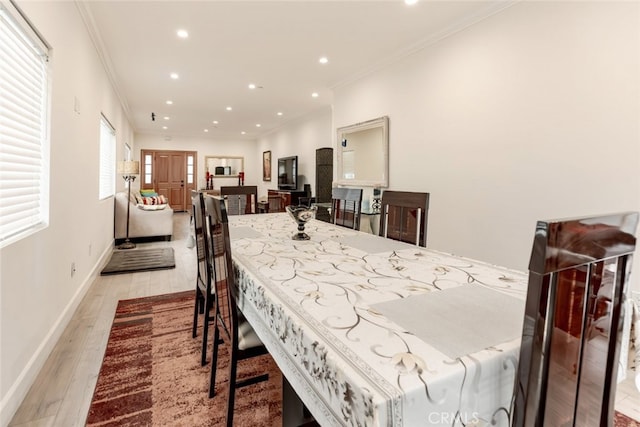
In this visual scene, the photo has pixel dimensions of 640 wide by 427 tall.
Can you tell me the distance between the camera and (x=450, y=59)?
3229 mm

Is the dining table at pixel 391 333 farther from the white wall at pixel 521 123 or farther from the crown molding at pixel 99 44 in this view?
the crown molding at pixel 99 44

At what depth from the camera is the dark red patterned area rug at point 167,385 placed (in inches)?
61.7

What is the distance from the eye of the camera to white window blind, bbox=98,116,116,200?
15.4 feet

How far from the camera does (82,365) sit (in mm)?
1980

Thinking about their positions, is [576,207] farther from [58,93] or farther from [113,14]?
[113,14]

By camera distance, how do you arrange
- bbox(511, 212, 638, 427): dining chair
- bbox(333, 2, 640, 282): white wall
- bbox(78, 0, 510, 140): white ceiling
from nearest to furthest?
bbox(511, 212, 638, 427): dining chair → bbox(333, 2, 640, 282): white wall → bbox(78, 0, 510, 140): white ceiling

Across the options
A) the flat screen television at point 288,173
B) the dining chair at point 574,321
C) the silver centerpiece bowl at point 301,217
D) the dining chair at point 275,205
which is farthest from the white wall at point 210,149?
the dining chair at point 574,321

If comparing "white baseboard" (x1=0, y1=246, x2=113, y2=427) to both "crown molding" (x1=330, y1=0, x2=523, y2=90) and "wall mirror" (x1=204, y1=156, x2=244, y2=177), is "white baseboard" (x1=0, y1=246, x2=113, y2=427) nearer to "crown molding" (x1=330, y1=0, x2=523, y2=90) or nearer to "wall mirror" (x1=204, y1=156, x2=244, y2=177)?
"crown molding" (x1=330, y1=0, x2=523, y2=90)

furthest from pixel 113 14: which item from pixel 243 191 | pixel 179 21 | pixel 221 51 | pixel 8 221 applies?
pixel 8 221

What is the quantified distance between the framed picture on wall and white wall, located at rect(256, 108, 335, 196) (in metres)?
0.33

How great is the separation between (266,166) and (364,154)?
6.13 m

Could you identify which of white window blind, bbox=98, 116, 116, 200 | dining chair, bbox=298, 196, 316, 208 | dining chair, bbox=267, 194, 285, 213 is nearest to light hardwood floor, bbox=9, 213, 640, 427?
dining chair, bbox=267, 194, 285, 213

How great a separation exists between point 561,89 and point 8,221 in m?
3.60

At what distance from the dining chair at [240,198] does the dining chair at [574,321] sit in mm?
3351
